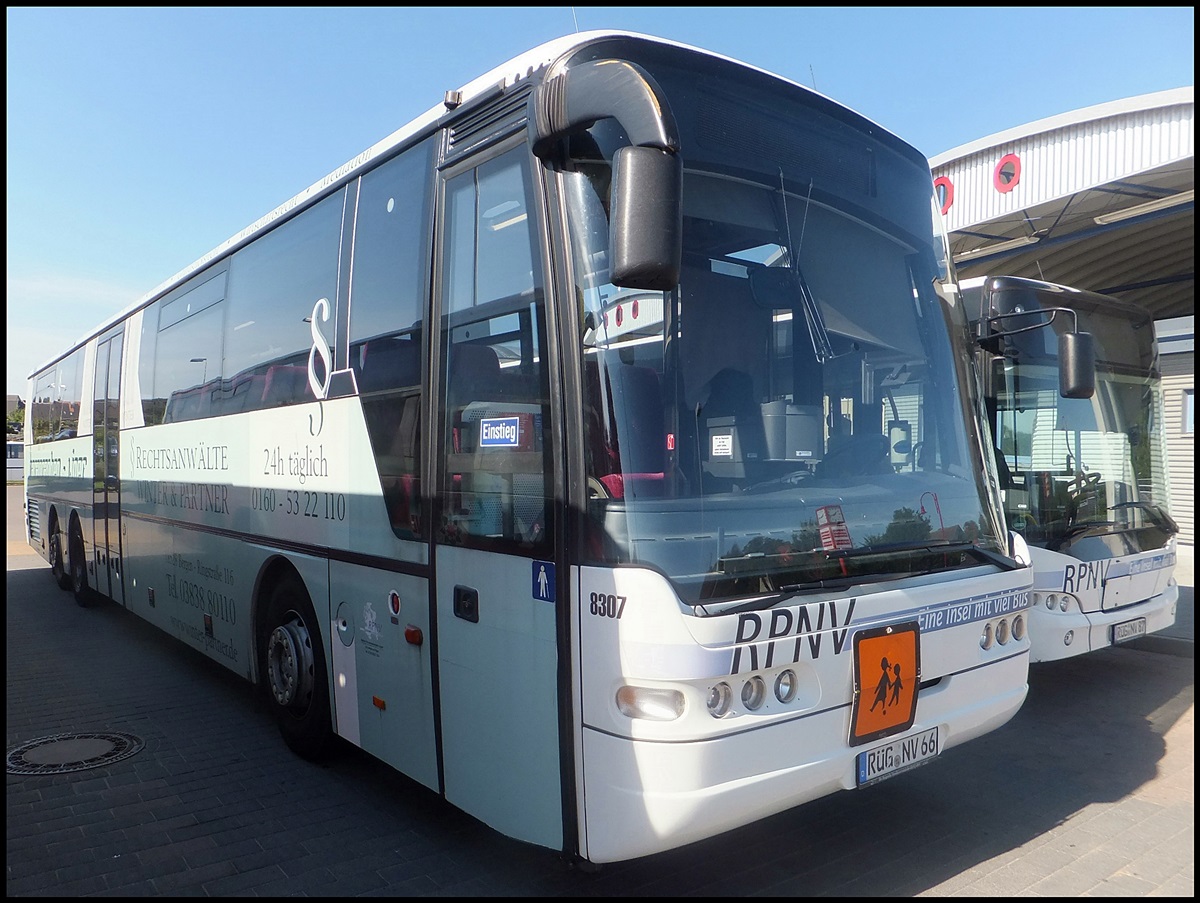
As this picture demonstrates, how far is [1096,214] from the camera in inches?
448

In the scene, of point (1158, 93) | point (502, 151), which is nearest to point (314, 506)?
point (502, 151)

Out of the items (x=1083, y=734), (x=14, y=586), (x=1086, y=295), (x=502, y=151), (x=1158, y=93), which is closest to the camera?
(x=502, y=151)

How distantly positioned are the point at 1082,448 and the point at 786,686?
4565mm

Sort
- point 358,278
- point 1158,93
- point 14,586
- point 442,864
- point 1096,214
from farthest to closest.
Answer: point 14,586, point 1096,214, point 1158,93, point 358,278, point 442,864

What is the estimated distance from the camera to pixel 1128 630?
6555mm

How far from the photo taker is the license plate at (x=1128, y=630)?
Result: 644cm

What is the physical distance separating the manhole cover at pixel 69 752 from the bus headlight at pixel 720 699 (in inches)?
158

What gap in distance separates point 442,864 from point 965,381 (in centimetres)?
316

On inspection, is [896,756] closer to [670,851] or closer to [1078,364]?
[670,851]

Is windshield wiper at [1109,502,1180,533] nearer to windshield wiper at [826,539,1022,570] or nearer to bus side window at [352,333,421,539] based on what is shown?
windshield wiper at [826,539,1022,570]

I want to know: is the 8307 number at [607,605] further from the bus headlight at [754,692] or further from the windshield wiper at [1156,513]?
the windshield wiper at [1156,513]

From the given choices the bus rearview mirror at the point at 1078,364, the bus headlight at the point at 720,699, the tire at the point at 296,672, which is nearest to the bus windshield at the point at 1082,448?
the bus rearview mirror at the point at 1078,364

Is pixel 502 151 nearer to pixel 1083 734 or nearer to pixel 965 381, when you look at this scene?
pixel 965 381

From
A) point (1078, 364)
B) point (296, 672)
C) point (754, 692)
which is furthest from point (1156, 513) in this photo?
point (296, 672)
